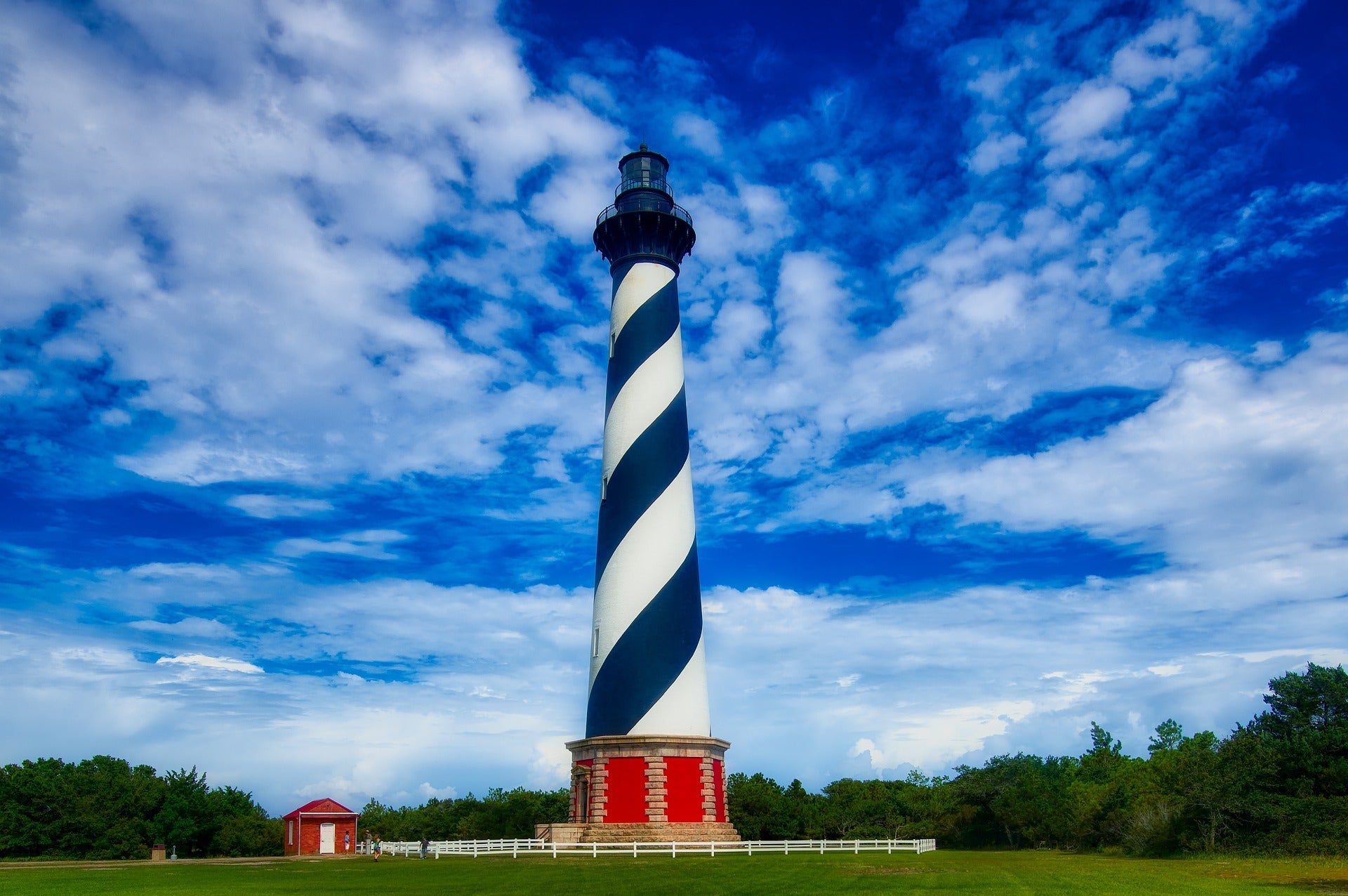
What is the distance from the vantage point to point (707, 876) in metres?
21.3

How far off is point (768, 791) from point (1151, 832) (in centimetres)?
1807

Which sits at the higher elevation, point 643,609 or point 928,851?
point 643,609

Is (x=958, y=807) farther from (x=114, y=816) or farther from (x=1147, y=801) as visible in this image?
(x=114, y=816)

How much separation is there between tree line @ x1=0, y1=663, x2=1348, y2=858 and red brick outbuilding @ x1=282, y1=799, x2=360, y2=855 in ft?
17.7

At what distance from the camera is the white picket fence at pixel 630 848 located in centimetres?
3080

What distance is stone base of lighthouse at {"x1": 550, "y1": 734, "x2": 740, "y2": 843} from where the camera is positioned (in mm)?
32625

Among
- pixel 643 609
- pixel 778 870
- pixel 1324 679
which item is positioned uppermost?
pixel 643 609

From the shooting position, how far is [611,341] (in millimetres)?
40688

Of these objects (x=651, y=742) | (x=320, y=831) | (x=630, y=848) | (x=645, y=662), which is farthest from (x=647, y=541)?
(x=320, y=831)

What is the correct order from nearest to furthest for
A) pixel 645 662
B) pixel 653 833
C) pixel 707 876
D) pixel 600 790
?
1. pixel 707 876
2. pixel 653 833
3. pixel 600 790
4. pixel 645 662

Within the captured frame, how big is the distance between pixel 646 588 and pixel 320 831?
22682mm

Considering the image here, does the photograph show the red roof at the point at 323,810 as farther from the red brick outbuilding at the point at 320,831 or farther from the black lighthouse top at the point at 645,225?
the black lighthouse top at the point at 645,225

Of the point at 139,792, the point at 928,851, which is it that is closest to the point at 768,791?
the point at 928,851

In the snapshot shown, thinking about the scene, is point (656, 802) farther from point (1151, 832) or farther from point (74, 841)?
point (74, 841)
